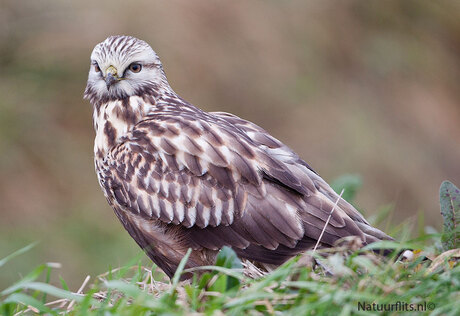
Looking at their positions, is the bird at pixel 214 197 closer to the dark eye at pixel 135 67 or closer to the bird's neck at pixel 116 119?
the bird's neck at pixel 116 119

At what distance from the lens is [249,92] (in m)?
10.4

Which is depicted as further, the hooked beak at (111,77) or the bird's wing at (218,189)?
the hooked beak at (111,77)

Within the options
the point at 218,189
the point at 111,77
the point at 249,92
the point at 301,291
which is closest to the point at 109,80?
the point at 111,77

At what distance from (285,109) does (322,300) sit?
7.59 metres

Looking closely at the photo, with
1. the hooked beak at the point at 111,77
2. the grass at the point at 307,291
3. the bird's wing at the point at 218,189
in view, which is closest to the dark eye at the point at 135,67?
the hooked beak at the point at 111,77

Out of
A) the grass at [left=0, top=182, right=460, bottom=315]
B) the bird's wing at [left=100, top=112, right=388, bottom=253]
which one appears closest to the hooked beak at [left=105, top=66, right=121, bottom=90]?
the bird's wing at [left=100, top=112, right=388, bottom=253]

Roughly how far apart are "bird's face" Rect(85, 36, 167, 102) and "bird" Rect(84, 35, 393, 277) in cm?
40

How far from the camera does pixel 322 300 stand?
2.93 m

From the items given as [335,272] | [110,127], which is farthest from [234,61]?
[335,272]

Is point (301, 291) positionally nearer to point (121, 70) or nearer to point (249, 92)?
point (121, 70)

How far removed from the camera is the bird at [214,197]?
4133 millimetres

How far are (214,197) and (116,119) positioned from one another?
1034mm

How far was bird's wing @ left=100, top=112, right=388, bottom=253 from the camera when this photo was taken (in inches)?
163

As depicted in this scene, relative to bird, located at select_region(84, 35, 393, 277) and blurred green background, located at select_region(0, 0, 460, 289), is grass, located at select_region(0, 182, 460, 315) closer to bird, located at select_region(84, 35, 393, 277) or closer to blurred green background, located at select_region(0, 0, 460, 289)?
bird, located at select_region(84, 35, 393, 277)
